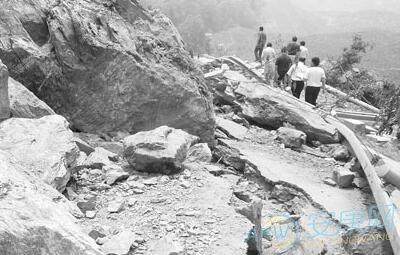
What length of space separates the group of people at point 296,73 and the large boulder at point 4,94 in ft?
20.5

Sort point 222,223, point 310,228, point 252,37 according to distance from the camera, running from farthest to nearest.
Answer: point 252,37 < point 310,228 < point 222,223

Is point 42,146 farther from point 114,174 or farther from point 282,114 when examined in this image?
point 282,114

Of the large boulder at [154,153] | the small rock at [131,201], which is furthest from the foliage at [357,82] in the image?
the small rock at [131,201]

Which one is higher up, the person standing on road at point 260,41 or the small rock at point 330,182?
the person standing on road at point 260,41

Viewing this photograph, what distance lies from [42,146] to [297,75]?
21.1 feet

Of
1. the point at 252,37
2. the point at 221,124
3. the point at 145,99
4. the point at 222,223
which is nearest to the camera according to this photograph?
the point at 222,223

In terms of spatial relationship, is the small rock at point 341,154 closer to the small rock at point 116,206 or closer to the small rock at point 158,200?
the small rock at point 158,200

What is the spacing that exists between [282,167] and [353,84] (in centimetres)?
785

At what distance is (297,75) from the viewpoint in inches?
387

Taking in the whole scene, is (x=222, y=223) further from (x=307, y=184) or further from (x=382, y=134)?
(x=382, y=134)

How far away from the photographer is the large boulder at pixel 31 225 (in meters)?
2.61

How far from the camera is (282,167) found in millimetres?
6750

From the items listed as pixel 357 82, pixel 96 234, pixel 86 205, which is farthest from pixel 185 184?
pixel 357 82

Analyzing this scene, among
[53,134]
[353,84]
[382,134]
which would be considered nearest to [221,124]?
[382,134]
